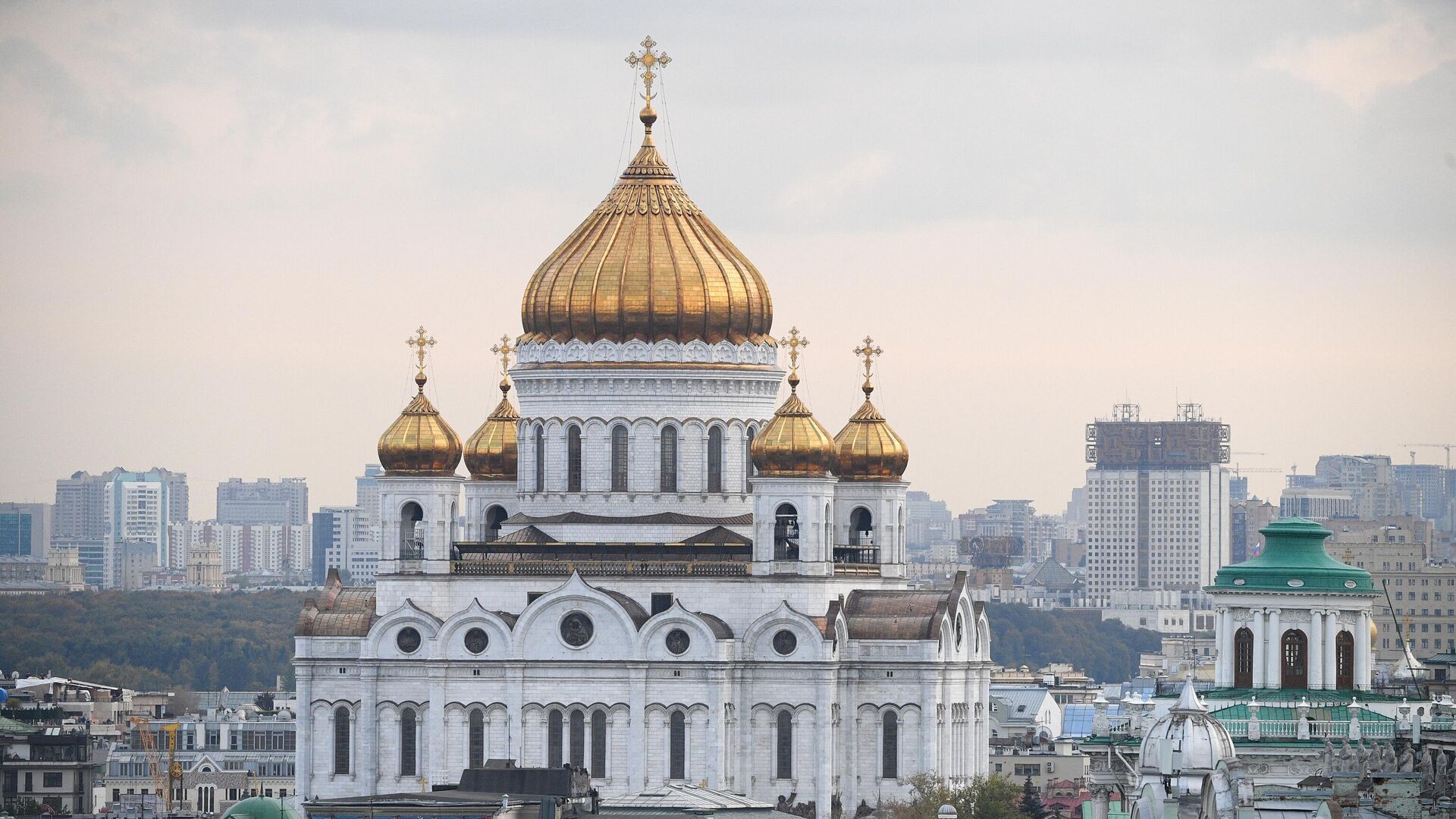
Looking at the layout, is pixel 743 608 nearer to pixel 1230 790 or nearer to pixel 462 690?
pixel 462 690

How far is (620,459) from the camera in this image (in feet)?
273

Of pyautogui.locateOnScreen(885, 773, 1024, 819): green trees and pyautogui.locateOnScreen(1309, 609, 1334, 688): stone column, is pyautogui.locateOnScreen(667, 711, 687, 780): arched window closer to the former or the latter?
pyautogui.locateOnScreen(885, 773, 1024, 819): green trees

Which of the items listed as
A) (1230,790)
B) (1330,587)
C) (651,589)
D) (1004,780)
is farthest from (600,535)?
(1230,790)

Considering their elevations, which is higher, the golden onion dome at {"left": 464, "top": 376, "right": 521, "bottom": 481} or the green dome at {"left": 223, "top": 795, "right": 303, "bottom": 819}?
the golden onion dome at {"left": 464, "top": 376, "right": 521, "bottom": 481}

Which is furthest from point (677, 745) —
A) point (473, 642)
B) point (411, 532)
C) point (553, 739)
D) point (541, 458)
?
point (411, 532)

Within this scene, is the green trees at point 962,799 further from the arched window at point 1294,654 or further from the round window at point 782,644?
the arched window at point 1294,654

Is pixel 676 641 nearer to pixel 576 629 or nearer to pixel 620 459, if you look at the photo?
pixel 576 629

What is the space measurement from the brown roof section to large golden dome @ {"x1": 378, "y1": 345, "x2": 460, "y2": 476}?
7.80 ft

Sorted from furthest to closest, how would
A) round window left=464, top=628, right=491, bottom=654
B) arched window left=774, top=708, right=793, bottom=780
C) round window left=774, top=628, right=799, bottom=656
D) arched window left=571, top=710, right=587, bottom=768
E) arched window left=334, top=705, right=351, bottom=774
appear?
arched window left=334, top=705, right=351, bottom=774 < round window left=464, top=628, right=491, bottom=654 < round window left=774, top=628, right=799, bottom=656 < arched window left=774, top=708, right=793, bottom=780 < arched window left=571, top=710, right=587, bottom=768

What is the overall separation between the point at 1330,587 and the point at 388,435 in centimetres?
2419

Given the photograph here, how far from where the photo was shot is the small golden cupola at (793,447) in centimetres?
8031

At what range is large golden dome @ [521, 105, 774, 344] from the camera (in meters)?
83.8

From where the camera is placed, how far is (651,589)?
8094cm

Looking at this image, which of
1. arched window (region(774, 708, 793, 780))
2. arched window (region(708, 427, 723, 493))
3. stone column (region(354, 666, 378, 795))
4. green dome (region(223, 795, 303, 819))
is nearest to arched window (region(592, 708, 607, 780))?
arched window (region(774, 708, 793, 780))
